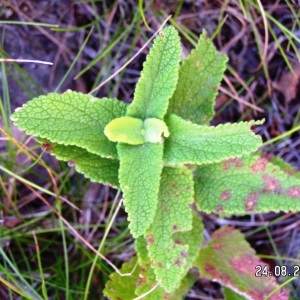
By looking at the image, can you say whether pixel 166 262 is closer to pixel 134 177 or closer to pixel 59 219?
pixel 134 177

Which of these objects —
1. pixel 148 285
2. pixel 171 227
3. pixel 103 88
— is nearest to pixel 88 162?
pixel 171 227

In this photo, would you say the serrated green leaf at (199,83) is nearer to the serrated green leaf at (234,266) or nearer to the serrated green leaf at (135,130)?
the serrated green leaf at (135,130)

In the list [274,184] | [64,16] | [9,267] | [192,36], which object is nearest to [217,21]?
[192,36]

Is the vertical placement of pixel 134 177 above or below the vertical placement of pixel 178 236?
above

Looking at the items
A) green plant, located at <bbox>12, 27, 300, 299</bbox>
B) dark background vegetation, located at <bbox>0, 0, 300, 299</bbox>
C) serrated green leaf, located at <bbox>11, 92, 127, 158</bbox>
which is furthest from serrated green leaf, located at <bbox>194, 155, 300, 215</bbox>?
dark background vegetation, located at <bbox>0, 0, 300, 299</bbox>

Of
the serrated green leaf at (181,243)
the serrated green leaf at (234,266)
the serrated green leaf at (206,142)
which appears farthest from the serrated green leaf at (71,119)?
the serrated green leaf at (234,266)

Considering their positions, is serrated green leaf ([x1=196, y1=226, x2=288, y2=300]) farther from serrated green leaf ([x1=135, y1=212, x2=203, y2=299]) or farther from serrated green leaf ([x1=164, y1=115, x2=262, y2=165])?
serrated green leaf ([x1=164, y1=115, x2=262, y2=165])

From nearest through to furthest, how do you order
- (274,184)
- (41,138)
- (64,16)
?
(41,138)
(274,184)
(64,16)
